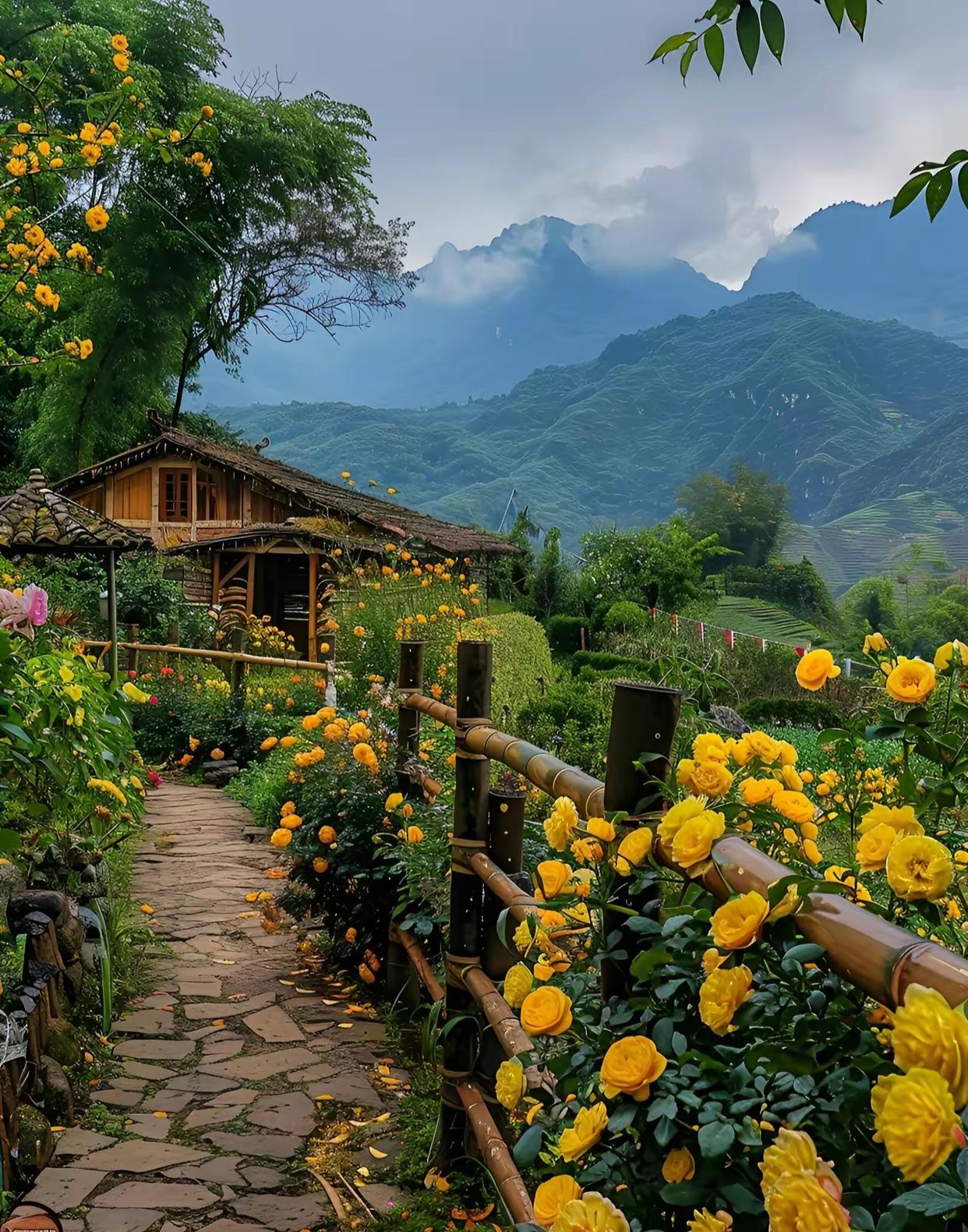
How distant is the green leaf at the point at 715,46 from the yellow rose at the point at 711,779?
2.38 feet

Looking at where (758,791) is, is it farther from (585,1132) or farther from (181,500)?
(181,500)

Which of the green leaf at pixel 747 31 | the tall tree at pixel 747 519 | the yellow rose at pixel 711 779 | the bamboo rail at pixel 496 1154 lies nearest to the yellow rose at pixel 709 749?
the yellow rose at pixel 711 779

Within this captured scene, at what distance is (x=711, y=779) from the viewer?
1004 mm

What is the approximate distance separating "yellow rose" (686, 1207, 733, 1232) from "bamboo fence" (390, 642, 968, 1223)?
0.22 metres

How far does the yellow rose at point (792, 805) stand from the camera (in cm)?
107

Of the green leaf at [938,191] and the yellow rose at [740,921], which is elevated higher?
the green leaf at [938,191]

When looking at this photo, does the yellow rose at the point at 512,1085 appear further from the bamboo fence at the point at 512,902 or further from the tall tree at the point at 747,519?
the tall tree at the point at 747,519

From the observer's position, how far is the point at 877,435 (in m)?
87.3

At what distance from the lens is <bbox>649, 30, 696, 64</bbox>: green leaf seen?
1.05m

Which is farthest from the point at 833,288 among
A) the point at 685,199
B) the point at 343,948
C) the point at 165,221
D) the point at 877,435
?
the point at 343,948

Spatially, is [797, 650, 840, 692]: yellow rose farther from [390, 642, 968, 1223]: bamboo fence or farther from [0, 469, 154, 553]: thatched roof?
[0, 469, 154, 553]: thatched roof

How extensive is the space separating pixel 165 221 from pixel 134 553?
7.88m

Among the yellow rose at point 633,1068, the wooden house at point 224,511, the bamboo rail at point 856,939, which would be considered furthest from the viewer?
the wooden house at point 224,511

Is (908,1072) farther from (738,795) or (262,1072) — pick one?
(262,1072)
